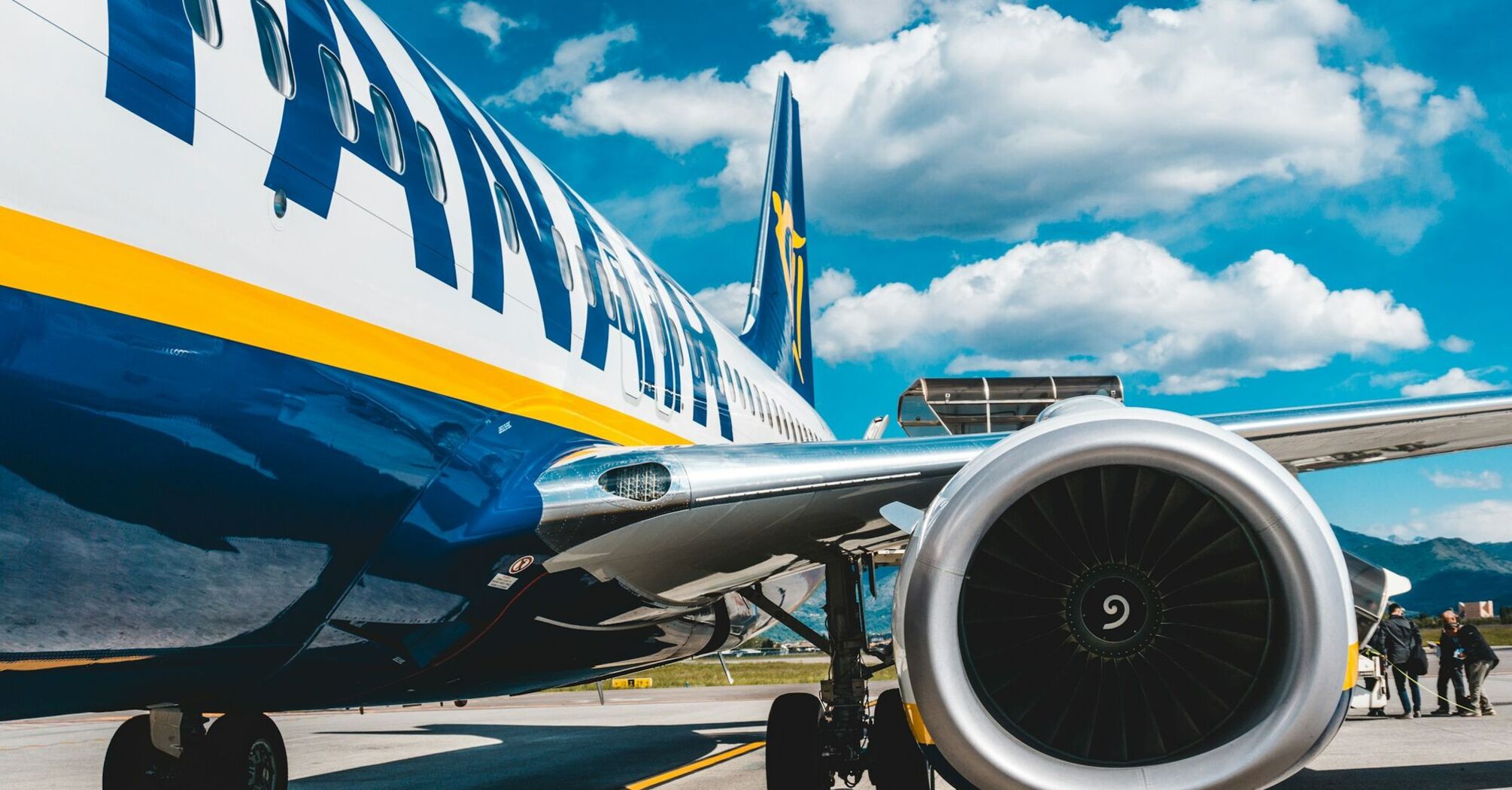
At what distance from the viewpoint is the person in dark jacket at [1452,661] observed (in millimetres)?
13617

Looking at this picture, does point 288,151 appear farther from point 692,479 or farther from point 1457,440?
point 1457,440

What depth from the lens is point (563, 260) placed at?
5.17m

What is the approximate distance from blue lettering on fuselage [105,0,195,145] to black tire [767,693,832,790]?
4.71 meters

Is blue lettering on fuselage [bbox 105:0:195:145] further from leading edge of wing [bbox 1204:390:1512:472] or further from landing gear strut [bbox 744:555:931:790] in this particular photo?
landing gear strut [bbox 744:555:931:790]

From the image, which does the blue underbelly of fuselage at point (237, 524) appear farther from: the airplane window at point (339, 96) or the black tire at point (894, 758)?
the black tire at point (894, 758)

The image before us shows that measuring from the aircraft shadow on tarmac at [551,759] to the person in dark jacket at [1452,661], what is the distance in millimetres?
8078

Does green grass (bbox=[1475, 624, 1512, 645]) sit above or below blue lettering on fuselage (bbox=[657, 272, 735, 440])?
below

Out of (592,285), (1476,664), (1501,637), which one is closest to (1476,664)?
(1476,664)

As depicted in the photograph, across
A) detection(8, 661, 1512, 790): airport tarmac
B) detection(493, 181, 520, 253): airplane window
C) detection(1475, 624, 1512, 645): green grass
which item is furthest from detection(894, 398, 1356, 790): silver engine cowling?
detection(1475, 624, 1512, 645): green grass

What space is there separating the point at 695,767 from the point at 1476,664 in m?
9.39

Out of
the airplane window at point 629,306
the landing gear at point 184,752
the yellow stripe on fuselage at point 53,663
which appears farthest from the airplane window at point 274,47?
the landing gear at point 184,752

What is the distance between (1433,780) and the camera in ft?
24.0

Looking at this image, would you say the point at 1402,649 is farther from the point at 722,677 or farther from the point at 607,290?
the point at 722,677

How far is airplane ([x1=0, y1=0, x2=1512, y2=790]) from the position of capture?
95.5 inches
